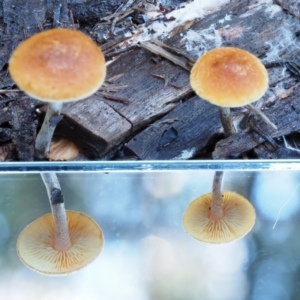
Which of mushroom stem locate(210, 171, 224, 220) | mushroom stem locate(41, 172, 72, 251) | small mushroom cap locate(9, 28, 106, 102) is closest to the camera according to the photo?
small mushroom cap locate(9, 28, 106, 102)

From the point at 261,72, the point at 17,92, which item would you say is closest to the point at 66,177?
the point at 17,92

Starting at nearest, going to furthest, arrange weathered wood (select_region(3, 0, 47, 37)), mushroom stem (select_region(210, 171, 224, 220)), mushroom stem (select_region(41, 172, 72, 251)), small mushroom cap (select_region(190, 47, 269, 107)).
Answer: small mushroom cap (select_region(190, 47, 269, 107))
mushroom stem (select_region(41, 172, 72, 251))
mushroom stem (select_region(210, 171, 224, 220))
weathered wood (select_region(3, 0, 47, 37))

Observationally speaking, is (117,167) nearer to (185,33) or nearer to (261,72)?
(261,72)

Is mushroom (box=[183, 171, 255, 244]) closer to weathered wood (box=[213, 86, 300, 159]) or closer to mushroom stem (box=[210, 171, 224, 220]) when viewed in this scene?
mushroom stem (box=[210, 171, 224, 220])

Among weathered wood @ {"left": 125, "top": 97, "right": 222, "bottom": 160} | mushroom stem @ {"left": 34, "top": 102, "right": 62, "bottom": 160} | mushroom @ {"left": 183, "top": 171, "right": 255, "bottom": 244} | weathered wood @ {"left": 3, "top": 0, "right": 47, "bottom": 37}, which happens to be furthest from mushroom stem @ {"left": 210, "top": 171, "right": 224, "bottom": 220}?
weathered wood @ {"left": 3, "top": 0, "right": 47, "bottom": 37}

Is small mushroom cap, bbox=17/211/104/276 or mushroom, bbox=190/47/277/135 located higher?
mushroom, bbox=190/47/277/135

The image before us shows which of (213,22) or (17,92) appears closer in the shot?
(17,92)
